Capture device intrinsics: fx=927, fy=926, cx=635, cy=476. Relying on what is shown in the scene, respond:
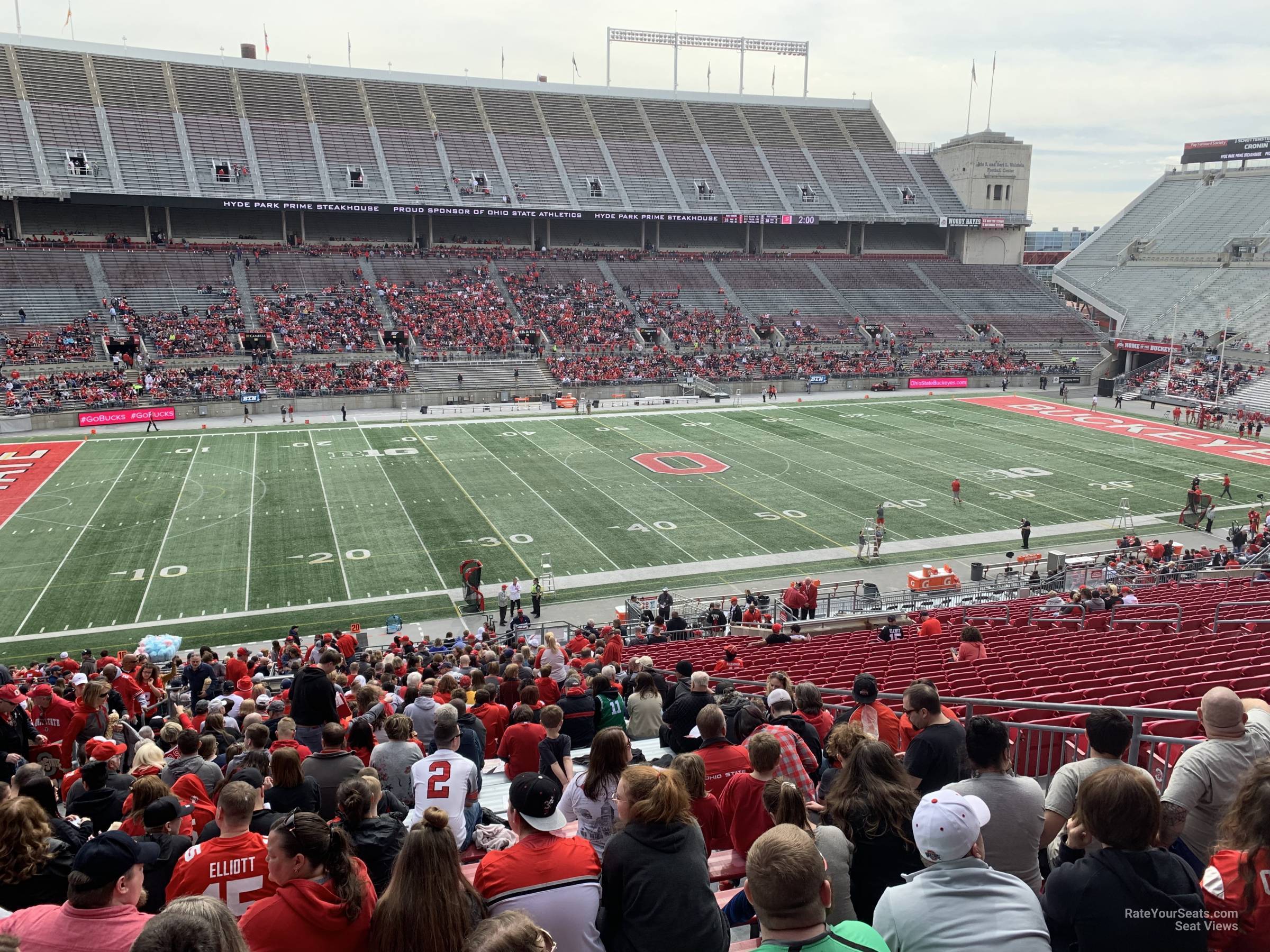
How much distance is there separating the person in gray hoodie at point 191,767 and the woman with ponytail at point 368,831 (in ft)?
10.3

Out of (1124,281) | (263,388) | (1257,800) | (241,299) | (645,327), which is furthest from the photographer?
(1124,281)

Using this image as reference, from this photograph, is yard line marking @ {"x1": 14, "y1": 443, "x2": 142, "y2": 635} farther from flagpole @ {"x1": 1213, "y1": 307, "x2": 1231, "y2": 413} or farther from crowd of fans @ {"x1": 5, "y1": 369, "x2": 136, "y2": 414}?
flagpole @ {"x1": 1213, "y1": 307, "x2": 1231, "y2": 413}

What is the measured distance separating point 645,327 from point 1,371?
37764 mm

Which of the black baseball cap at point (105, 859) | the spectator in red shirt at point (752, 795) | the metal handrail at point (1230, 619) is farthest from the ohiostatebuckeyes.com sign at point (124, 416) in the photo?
the spectator in red shirt at point (752, 795)

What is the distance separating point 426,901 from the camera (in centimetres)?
378

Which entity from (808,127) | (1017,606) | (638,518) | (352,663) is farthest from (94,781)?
(808,127)

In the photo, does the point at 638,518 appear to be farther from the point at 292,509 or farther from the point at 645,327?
the point at 645,327

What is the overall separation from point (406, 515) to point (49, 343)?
31.7 m

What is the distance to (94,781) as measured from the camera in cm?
606

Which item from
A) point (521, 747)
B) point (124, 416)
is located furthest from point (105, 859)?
point (124, 416)

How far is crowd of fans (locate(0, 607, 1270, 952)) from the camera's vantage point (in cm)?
359

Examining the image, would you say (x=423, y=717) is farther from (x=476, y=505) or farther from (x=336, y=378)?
(x=336, y=378)

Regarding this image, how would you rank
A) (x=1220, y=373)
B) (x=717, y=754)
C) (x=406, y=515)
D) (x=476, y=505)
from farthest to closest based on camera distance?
(x=1220, y=373) < (x=476, y=505) < (x=406, y=515) < (x=717, y=754)

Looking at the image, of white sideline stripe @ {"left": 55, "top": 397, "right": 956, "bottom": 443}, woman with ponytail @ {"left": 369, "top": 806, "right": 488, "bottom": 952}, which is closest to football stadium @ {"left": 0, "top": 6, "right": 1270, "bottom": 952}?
woman with ponytail @ {"left": 369, "top": 806, "right": 488, "bottom": 952}
